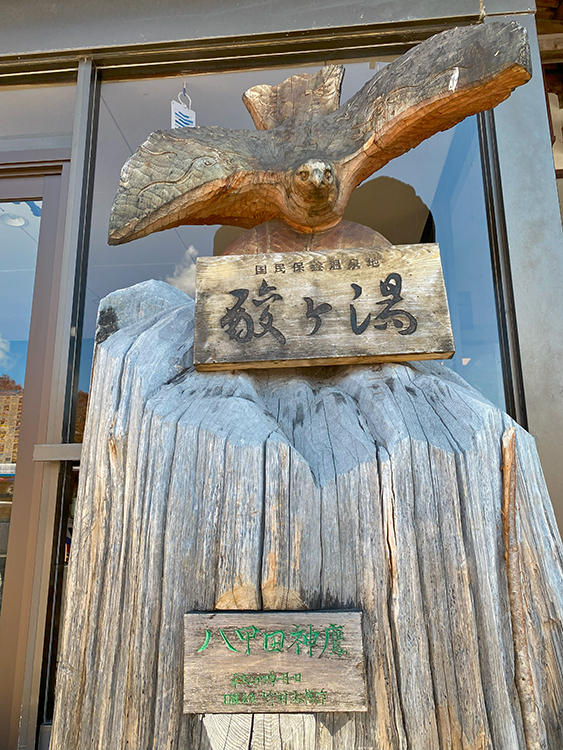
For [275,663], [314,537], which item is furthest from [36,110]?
[275,663]

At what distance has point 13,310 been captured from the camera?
2.64 meters

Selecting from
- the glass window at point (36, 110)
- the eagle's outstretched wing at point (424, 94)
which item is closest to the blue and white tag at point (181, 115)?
the glass window at point (36, 110)

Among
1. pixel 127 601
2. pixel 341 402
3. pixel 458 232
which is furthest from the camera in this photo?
pixel 458 232

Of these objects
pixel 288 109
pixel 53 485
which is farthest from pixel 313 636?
pixel 288 109

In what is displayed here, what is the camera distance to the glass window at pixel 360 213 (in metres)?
2.38

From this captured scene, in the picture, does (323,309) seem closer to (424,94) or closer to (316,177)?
(316,177)

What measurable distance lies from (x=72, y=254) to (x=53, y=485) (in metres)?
1.10

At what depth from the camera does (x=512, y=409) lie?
7.18ft

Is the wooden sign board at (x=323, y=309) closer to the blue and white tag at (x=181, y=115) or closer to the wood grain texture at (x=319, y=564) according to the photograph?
the wood grain texture at (x=319, y=564)

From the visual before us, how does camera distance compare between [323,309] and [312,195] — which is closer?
[323,309]

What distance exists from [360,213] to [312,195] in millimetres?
1006

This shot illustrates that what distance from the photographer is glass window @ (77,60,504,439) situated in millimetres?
2385

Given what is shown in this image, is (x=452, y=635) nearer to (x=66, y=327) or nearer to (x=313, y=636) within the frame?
(x=313, y=636)

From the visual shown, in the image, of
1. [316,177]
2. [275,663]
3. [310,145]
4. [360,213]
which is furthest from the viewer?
[360,213]
